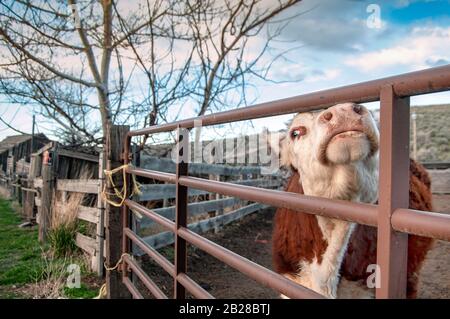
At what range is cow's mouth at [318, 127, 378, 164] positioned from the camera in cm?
146

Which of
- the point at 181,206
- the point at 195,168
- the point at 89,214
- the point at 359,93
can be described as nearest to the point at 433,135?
the point at 195,168

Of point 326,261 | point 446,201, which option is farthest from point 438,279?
point 326,261

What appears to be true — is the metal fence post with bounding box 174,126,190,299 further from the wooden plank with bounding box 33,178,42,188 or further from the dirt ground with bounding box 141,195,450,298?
the wooden plank with bounding box 33,178,42,188

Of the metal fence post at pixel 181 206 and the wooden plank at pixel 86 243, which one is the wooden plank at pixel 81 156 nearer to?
the wooden plank at pixel 86 243

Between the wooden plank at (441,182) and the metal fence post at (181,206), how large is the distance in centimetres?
365

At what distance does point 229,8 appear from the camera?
A: 6.59m

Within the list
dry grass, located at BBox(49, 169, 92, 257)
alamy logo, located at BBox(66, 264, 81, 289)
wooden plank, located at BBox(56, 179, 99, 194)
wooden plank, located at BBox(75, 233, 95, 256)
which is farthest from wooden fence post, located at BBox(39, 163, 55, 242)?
alamy logo, located at BBox(66, 264, 81, 289)

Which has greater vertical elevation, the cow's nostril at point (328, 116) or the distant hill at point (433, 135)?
the distant hill at point (433, 135)

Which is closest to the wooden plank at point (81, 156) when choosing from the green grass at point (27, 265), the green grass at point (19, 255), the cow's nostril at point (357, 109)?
the green grass at point (19, 255)

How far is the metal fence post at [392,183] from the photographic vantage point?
0.83 m

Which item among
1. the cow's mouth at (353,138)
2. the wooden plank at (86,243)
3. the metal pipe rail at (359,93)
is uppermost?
the metal pipe rail at (359,93)

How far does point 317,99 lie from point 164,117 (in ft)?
18.5

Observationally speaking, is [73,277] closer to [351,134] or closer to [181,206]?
[181,206]

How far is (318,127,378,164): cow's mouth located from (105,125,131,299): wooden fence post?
219 cm
